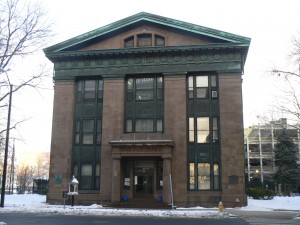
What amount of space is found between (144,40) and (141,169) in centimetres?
1191

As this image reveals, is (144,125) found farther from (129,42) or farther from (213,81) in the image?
(129,42)

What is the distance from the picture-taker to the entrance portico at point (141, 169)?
32.2 metres

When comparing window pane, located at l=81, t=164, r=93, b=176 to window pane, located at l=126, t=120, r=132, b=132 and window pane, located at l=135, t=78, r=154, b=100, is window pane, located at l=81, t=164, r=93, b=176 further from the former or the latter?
window pane, located at l=135, t=78, r=154, b=100

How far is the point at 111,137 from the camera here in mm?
34281

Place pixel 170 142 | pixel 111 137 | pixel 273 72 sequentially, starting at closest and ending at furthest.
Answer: pixel 273 72, pixel 170 142, pixel 111 137

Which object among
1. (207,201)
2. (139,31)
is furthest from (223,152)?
(139,31)

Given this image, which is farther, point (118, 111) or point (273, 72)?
point (118, 111)

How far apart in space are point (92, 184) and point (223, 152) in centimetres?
1186

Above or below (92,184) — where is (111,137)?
above

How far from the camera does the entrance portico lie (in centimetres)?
3225

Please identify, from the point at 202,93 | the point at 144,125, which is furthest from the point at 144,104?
the point at 202,93

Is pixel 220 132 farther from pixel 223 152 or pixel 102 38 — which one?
pixel 102 38

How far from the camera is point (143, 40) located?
119ft

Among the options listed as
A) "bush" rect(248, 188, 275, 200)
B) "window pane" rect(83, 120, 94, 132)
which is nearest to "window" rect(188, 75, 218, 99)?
"window pane" rect(83, 120, 94, 132)
